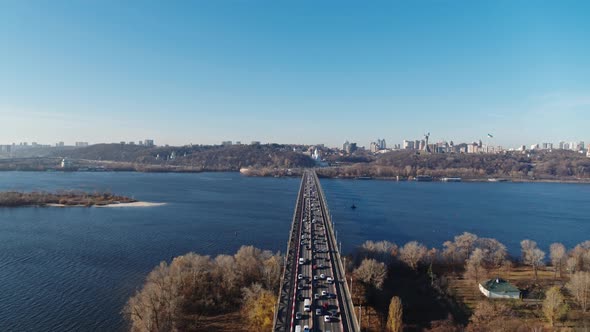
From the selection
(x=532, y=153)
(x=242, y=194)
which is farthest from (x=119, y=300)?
(x=532, y=153)

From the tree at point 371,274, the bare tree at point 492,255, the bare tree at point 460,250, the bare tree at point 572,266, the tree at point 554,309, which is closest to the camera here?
the tree at point 554,309

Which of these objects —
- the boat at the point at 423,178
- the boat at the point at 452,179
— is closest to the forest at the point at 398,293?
the boat at the point at 423,178

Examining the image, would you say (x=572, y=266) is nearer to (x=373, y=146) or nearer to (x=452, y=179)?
(x=452, y=179)

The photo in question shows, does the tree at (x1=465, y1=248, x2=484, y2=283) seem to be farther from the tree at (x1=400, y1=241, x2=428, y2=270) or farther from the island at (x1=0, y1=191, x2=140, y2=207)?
the island at (x1=0, y1=191, x2=140, y2=207)

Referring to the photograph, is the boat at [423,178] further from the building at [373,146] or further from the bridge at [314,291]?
the building at [373,146]

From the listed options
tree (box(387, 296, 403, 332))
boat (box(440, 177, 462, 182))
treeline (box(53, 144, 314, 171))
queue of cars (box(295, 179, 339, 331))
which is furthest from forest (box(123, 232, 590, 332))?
treeline (box(53, 144, 314, 171))

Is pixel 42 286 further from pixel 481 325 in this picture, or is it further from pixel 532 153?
pixel 532 153
